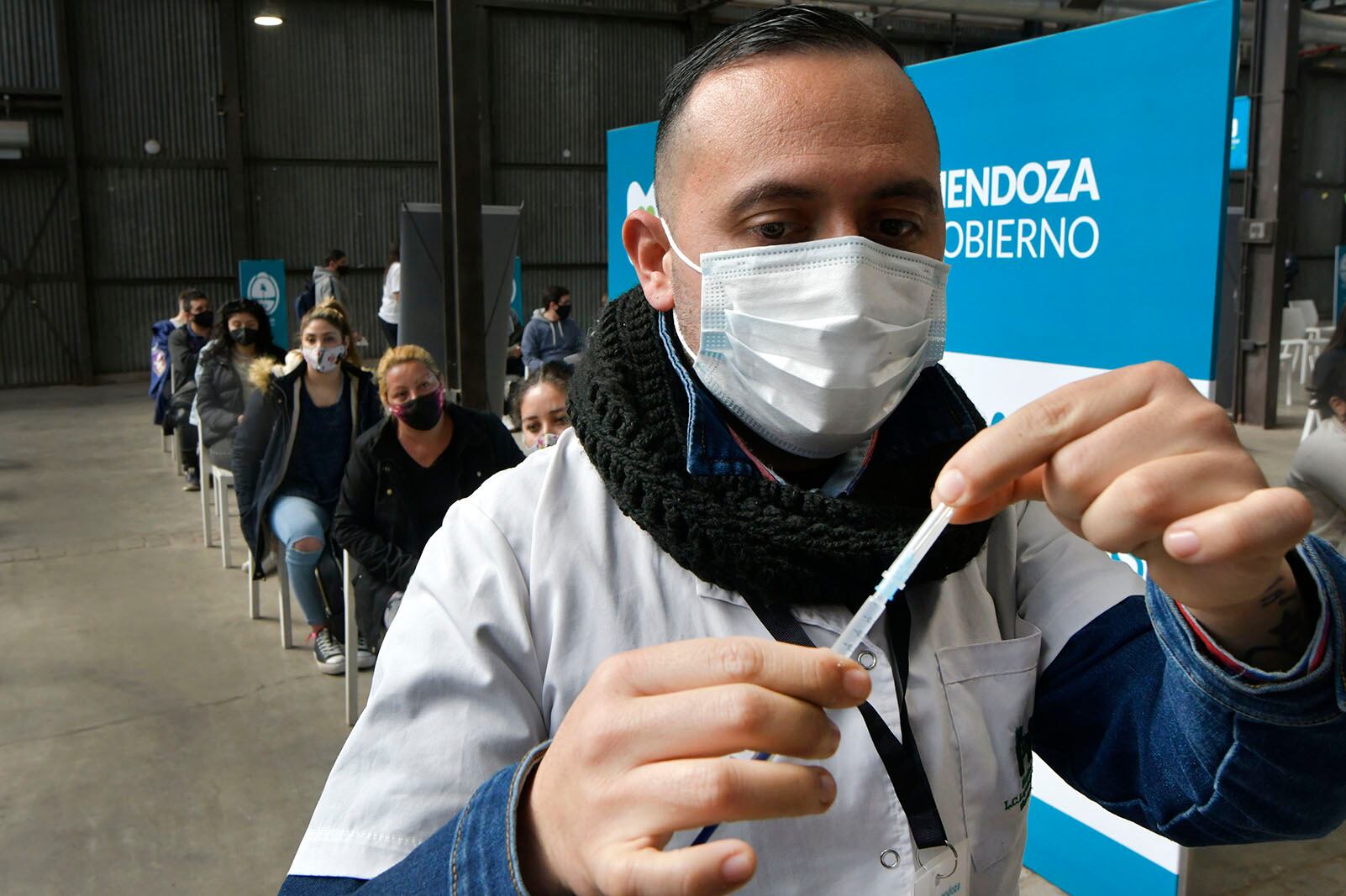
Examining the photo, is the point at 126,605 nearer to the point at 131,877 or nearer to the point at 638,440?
the point at 131,877

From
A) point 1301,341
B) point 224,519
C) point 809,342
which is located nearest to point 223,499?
point 224,519

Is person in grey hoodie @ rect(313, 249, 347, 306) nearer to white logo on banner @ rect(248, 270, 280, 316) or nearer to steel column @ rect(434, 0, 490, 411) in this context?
white logo on banner @ rect(248, 270, 280, 316)

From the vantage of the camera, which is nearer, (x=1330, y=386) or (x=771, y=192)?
(x=771, y=192)

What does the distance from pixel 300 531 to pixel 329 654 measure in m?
0.61

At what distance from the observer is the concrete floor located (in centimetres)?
321

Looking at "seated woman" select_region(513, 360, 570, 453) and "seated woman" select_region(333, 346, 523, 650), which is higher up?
"seated woman" select_region(513, 360, 570, 453)

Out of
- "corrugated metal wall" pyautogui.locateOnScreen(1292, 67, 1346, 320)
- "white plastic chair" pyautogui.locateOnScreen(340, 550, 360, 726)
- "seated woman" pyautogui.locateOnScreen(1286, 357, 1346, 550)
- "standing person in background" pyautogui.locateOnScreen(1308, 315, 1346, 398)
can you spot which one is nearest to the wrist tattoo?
"seated woman" pyautogui.locateOnScreen(1286, 357, 1346, 550)

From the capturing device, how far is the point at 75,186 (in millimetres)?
13195

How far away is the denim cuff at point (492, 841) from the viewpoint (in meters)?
0.71

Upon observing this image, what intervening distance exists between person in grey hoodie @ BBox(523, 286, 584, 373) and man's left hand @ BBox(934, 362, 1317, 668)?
8403 millimetres

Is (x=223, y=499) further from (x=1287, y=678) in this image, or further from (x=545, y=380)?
(x=1287, y=678)

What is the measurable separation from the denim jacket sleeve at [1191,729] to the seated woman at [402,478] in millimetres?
3075

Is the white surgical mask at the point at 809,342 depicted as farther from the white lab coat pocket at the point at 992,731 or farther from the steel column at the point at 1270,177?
the steel column at the point at 1270,177

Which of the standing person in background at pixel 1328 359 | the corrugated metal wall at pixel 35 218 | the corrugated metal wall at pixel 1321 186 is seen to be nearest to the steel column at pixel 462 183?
the standing person in background at pixel 1328 359
